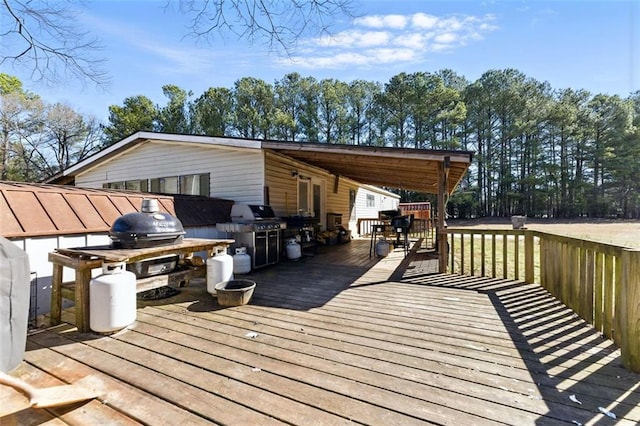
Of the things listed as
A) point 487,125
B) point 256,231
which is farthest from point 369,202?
point 487,125

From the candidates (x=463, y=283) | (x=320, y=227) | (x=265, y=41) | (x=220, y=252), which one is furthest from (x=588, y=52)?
(x=320, y=227)

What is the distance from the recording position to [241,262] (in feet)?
17.8

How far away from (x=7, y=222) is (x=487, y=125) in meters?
31.6

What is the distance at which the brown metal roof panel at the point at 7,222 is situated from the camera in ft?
10.5

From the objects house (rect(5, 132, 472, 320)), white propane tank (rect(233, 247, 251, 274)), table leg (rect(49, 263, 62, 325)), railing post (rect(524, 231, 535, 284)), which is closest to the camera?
table leg (rect(49, 263, 62, 325))

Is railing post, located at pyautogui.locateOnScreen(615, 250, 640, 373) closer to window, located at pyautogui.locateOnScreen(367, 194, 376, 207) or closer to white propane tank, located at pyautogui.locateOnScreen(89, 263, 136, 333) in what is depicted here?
white propane tank, located at pyautogui.locateOnScreen(89, 263, 136, 333)

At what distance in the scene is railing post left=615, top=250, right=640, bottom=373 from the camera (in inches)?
84.5

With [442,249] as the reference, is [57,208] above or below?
above

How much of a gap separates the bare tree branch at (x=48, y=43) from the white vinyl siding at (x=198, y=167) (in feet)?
10.6

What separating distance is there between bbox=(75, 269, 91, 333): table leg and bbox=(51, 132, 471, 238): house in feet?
11.4

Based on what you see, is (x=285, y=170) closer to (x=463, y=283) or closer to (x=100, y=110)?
(x=463, y=283)

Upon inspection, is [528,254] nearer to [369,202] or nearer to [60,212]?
[60,212]

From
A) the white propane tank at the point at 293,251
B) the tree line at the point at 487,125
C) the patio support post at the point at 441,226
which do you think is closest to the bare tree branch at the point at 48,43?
the white propane tank at the point at 293,251

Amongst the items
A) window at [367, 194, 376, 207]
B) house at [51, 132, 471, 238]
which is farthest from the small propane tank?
window at [367, 194, 376, 207]
